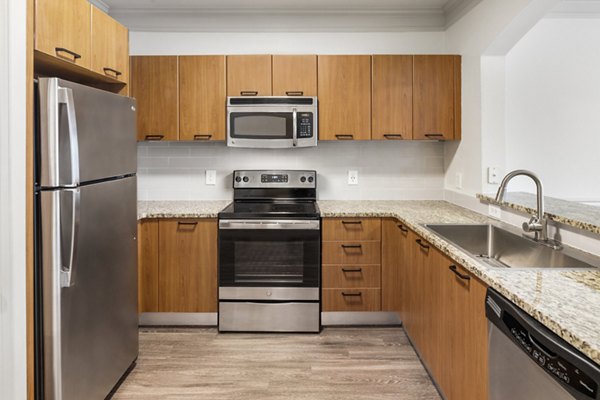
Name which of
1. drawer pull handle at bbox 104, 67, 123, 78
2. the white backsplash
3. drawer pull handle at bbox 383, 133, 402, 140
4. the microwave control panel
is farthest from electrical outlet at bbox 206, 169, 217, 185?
drawer pull handle at bbox 383, 133, 402, 140

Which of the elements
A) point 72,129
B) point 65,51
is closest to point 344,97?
point 65,51

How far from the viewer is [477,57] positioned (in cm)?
306

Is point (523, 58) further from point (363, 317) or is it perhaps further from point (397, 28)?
point (363, 317)

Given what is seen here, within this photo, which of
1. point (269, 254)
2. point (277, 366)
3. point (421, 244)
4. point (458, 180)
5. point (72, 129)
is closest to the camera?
point (72, 129)

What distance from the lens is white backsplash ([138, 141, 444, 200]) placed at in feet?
12.3

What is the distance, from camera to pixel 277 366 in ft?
8.77

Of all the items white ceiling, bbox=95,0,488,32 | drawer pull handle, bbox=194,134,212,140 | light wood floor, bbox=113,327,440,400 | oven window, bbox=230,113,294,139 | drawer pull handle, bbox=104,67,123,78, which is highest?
white ceiling, bbox=95,0,488,32

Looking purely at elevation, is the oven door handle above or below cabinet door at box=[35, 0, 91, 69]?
below

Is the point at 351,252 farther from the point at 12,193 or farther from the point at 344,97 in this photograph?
the point at 12,193

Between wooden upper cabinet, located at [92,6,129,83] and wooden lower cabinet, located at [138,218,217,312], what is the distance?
3.49 ft

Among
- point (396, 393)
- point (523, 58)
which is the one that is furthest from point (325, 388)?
point (523, 58)

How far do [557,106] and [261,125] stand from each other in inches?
85.8

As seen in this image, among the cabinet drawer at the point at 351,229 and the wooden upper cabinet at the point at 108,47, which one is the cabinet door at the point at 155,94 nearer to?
the wooden upper cabinet at the point at 108,47

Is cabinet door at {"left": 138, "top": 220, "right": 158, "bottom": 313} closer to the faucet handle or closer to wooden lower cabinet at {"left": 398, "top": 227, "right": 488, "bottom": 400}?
wooden lower cabinet at {"left": 398, "top": 227, "right": 488, "bottom": 400}
